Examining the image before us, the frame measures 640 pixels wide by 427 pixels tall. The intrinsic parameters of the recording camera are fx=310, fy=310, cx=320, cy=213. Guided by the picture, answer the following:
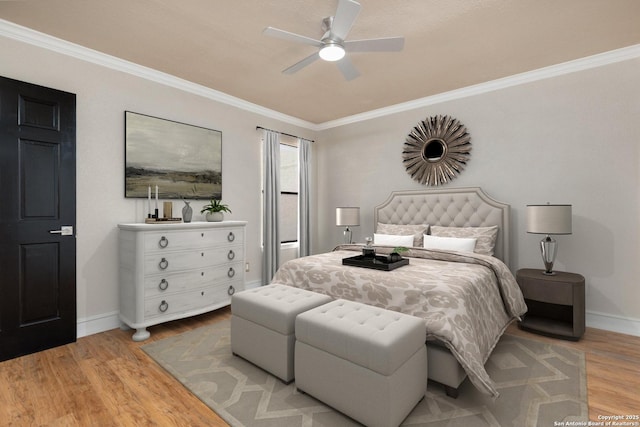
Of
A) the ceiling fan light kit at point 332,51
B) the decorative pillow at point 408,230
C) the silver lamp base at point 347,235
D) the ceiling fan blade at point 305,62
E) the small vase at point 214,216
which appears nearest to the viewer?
the ceiling fan light kit at point 332,51

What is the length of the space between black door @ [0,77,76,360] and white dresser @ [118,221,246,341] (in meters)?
0.47

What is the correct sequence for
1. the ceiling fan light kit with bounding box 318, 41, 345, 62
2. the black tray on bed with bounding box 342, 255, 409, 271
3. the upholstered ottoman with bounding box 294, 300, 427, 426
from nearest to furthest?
1. the upholstered ottoman with bounding box 294, 300, 427, 426
2. the ceiling fan light kit with bounding box 318, 41, 345, 62
3. the black tray on bed with bounding box 342, 255, 409, 271

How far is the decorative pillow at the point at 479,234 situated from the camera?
356cm

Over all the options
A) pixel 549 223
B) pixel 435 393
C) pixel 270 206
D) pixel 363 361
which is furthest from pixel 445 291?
pixel 270 206

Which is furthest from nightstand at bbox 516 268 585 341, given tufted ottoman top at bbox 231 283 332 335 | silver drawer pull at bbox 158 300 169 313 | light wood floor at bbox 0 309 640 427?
silver drawer pull at bbox 158 300 169 313

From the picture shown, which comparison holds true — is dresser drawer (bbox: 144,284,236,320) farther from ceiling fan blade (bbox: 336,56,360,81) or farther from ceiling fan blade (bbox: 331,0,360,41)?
ceiling fan blade (bbox: 331,0,360,41)

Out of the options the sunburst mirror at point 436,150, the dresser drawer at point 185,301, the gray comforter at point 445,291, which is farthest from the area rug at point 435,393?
the sunburst mirror at point 436,150

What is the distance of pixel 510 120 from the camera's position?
379 cm

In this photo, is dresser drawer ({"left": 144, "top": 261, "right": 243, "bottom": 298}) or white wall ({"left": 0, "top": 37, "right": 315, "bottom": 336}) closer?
white wall ({"left": 0, "top": 37, "right": 315, "bottom": 336})

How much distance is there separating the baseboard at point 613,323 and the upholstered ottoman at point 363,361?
255 centimetres

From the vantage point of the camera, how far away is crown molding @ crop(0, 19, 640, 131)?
2.80m

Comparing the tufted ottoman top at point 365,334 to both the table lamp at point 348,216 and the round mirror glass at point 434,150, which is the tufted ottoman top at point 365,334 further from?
the round mirror glass at point 434,150

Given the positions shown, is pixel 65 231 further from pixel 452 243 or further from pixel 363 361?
pixel 452 243

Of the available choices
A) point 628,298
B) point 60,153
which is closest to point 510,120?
point 628,298
